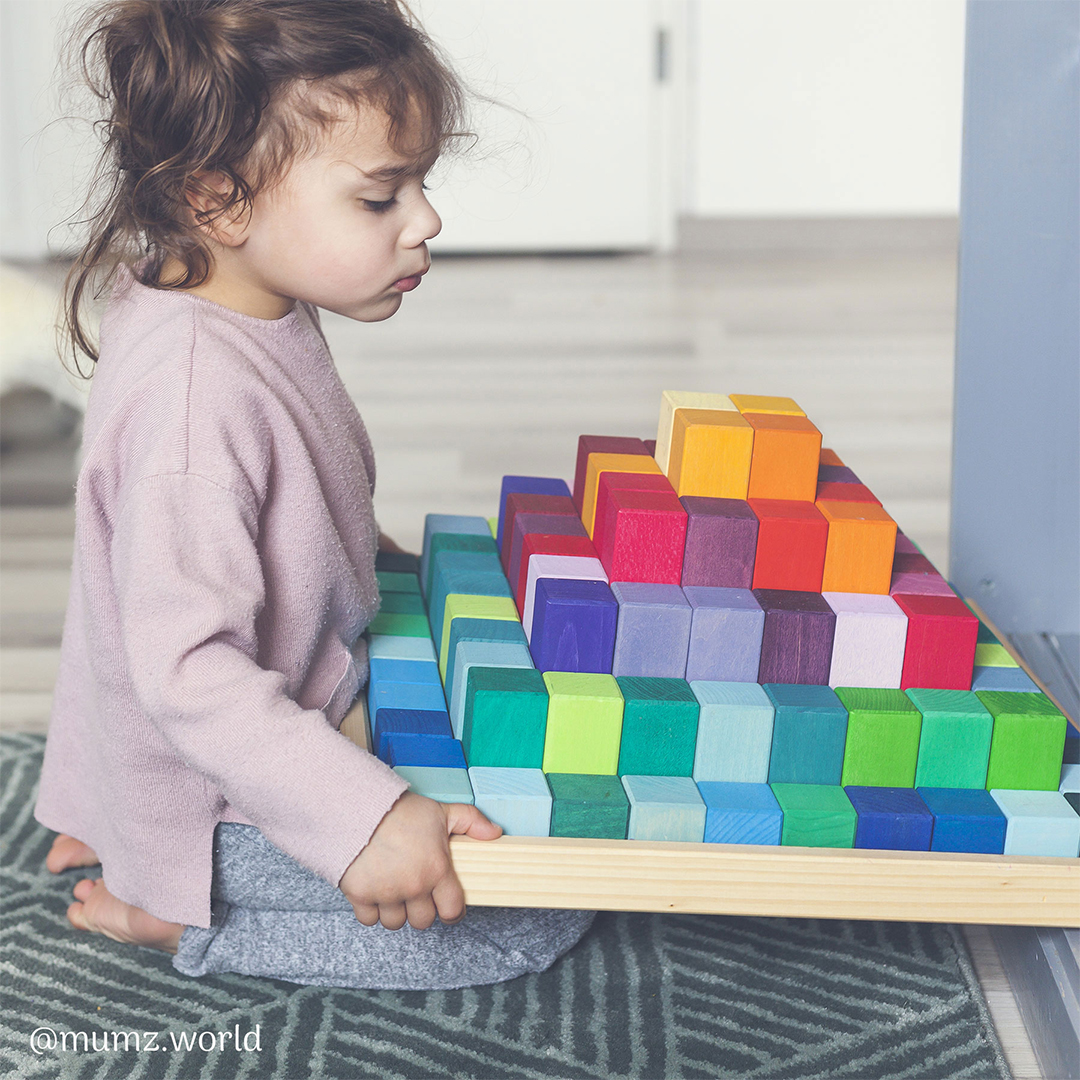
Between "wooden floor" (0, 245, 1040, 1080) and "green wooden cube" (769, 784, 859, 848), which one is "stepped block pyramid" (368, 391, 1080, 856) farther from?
"wooden floor" (0, 245, 1040, 1080)

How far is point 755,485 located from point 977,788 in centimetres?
26

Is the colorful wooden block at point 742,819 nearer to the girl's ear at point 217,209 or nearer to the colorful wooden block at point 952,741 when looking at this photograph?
the colorful wooden block at point 952,741

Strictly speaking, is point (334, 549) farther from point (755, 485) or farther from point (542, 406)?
point (542, 406)

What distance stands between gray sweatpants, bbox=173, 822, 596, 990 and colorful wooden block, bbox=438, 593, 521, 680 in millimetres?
182

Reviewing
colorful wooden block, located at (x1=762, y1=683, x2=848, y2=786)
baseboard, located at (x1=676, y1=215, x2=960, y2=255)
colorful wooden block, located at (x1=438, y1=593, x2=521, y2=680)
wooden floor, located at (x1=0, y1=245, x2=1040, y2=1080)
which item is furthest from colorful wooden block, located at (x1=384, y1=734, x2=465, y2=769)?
baseboard, located at (x1=676, y1=215, x2=960, y2=255)

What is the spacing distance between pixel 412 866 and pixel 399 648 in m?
0.27

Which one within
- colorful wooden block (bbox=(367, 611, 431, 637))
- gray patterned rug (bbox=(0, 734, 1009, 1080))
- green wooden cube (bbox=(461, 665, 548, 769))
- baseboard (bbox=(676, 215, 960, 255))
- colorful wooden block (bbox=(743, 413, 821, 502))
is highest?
colorful wooden block (bbox=(743, 413, 821, 502))

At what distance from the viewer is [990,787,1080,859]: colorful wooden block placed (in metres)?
0.87

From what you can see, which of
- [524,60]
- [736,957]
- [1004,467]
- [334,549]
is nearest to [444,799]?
[334,549]

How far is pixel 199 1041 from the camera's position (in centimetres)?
92

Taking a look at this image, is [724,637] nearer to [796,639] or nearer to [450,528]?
[796,639]

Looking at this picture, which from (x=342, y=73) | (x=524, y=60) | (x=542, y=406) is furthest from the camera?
(x=524, y=60)

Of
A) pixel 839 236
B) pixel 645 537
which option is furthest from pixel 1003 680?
pixel 839 236

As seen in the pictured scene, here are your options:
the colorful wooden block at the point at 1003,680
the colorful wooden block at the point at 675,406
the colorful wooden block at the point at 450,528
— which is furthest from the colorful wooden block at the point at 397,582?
the colorful wooden block at the point at 1003,680
